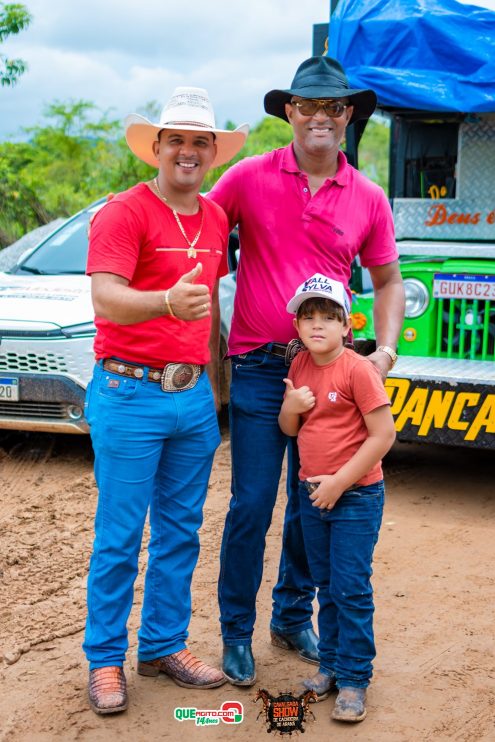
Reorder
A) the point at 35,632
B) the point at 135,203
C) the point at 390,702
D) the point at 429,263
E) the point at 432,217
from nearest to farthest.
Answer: the point at 135,203
the point at 390,702
the point at 35,632
the point at 429,263
the point at 432,217

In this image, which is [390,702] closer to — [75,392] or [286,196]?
[286,196]

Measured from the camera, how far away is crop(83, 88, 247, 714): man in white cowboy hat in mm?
3234

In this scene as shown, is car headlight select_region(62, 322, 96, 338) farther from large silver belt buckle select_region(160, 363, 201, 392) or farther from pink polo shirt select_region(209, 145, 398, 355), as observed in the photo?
large silver belt buckle select_region(160, 363, 201, 392)

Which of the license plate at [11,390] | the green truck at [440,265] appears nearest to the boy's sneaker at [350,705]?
the green truck at [440,265]

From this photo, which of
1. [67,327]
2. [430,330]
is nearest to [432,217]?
[430,330]

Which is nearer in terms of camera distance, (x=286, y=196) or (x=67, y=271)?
(x=286, y=196)

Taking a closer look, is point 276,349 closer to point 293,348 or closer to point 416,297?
point 293,348

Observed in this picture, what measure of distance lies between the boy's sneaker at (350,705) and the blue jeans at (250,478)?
0.51 meters

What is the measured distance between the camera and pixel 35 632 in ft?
13.5

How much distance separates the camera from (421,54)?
18.7ft

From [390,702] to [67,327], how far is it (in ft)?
11.7

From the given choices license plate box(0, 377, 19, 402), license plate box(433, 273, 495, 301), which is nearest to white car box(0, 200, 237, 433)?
license plate box(0, 377, 19, 402)

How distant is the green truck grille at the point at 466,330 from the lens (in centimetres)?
589

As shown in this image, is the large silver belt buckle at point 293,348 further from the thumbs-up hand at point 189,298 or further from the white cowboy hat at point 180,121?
the white cowboy hat at point 180,121
